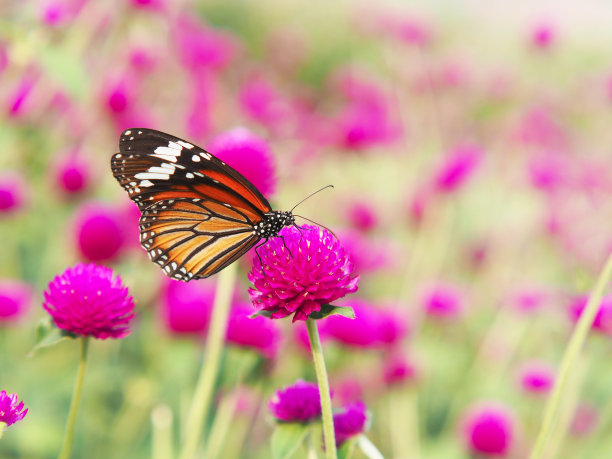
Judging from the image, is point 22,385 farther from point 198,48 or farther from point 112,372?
point 198,48

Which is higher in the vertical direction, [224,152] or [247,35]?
[224,152]

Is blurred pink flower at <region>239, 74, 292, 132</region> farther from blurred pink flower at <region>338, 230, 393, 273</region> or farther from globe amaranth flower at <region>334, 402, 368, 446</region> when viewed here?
globe amaranth flower at <region>334, 402, 368, 446</region>

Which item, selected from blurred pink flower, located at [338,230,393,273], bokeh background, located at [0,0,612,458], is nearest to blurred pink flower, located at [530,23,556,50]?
bokeh background, located at [0,0,612,458]

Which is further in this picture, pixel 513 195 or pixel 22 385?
pixel 513 195

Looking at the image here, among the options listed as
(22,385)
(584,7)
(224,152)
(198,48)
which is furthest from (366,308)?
(584,7)

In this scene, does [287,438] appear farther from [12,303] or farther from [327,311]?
[12,303]

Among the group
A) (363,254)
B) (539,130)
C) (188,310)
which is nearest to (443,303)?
(363,254)
